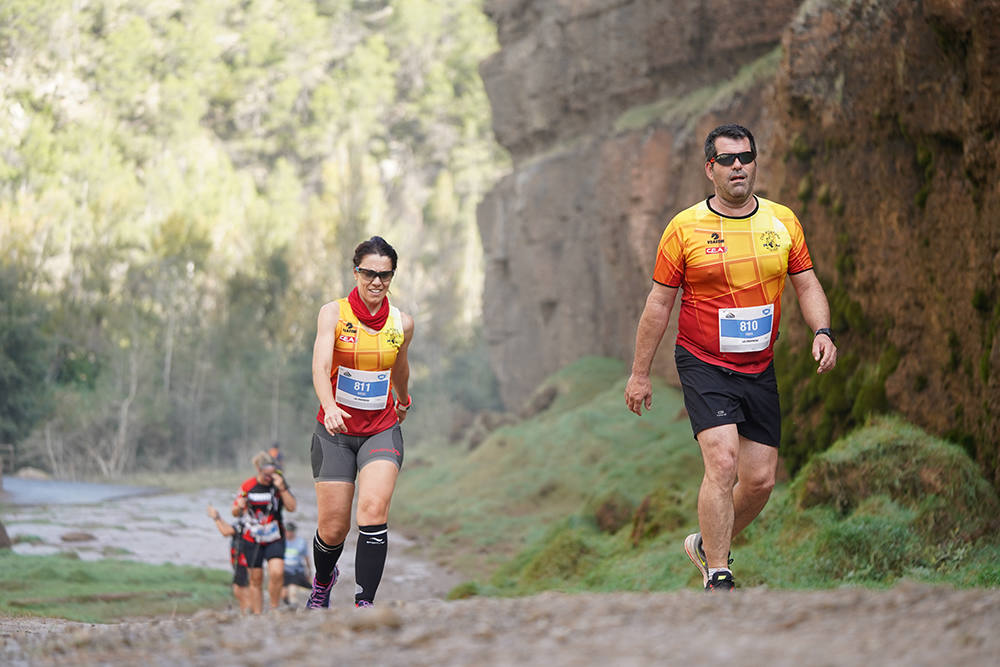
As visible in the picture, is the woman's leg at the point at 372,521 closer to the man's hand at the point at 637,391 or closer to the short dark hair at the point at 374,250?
the short dark hair at the point at 374,250

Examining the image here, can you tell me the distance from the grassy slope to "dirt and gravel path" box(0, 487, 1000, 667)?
2.69m

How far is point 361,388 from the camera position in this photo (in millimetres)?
6566

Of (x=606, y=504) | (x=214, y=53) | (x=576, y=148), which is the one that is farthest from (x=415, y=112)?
(x=606, y=504)

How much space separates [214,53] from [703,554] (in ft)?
183

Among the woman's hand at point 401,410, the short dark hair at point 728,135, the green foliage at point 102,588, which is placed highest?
the short dark hair at point 728,135

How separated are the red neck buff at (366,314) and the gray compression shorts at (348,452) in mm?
609

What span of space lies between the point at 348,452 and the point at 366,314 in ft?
2.59

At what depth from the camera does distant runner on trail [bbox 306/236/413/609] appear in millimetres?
6422

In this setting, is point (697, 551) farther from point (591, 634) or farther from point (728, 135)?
point (591, 634)

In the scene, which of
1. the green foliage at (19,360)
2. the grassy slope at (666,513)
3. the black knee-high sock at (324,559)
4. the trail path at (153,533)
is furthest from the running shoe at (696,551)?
the green foliage at (19,360)

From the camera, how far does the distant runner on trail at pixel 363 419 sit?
253 inches

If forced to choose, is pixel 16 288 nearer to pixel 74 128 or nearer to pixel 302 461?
pixel 74 128

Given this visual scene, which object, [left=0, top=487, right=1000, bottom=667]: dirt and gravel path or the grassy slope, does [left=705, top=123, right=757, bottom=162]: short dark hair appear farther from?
the grassy slope

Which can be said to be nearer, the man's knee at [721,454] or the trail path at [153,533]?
the man's knee at [721,454]
